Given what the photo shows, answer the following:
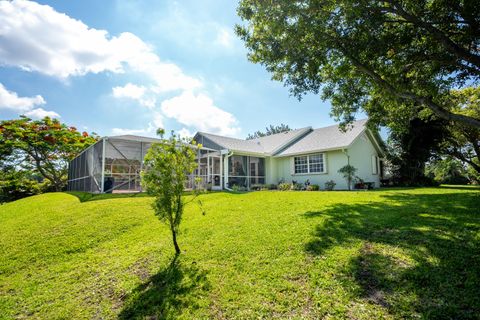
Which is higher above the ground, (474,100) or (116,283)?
(474,100)

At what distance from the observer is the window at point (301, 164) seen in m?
18.6

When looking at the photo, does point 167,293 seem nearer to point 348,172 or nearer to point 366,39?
point 366,39

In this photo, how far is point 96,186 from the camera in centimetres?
1469

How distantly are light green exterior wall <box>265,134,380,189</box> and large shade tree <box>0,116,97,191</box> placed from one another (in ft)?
63.8

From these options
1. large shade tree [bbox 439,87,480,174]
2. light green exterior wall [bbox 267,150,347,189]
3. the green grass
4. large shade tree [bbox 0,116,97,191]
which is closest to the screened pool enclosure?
large shade tree [bbox 0,116,97,191]

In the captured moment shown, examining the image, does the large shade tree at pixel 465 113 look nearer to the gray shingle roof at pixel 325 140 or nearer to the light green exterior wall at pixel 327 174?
the gray shingle roof at pixel 325 140

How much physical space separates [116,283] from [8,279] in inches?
104

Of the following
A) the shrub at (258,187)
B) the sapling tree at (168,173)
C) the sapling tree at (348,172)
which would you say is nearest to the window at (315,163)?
the sapling tree at (348,172)

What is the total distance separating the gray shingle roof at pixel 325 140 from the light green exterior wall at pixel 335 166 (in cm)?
61

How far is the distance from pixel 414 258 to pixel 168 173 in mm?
4678

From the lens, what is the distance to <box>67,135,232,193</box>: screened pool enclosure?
49.1 ft

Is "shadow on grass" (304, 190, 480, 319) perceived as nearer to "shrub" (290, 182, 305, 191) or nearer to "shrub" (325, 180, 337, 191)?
"shrub" (325, 180, 337, 191)

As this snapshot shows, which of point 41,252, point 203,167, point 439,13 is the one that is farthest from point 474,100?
point 41,252

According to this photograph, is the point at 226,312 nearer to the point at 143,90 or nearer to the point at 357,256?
the point at 357,256
